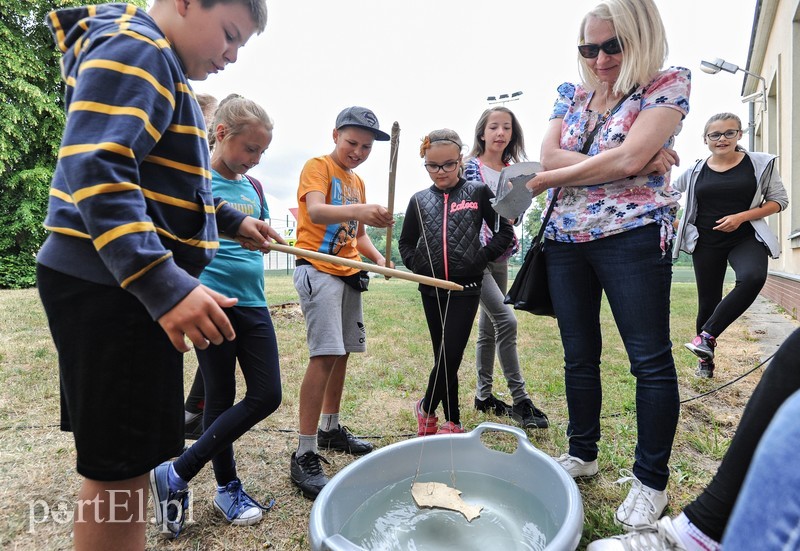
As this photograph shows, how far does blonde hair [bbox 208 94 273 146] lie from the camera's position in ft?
5.68

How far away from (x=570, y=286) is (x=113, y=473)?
5.38ft

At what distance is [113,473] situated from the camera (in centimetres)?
97

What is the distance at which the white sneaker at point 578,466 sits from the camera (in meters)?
1.86

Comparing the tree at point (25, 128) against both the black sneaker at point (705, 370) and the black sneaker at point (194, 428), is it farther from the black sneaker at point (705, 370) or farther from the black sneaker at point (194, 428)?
the black sneaker at point (705, 370)

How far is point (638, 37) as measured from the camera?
1522 mm

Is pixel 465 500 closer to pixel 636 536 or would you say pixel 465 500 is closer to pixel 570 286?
pixel 636 536

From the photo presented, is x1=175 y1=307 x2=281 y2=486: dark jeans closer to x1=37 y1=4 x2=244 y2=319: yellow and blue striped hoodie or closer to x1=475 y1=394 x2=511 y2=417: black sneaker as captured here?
x1=37 y1=4 x2=244 y2=319: yellow and blue striped hoodie

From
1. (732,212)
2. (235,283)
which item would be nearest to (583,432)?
(235,283)

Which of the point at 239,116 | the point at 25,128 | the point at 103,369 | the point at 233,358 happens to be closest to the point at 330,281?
the point at 233,358

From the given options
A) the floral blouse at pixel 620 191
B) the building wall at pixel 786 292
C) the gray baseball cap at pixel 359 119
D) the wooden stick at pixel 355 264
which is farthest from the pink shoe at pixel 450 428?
the building wall at pixel 786 292

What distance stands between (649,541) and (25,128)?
16793mm

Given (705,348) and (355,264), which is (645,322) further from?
(705,348)

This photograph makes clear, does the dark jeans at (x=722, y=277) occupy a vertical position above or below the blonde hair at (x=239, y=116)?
below

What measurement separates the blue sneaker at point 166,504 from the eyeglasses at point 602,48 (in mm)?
2184
